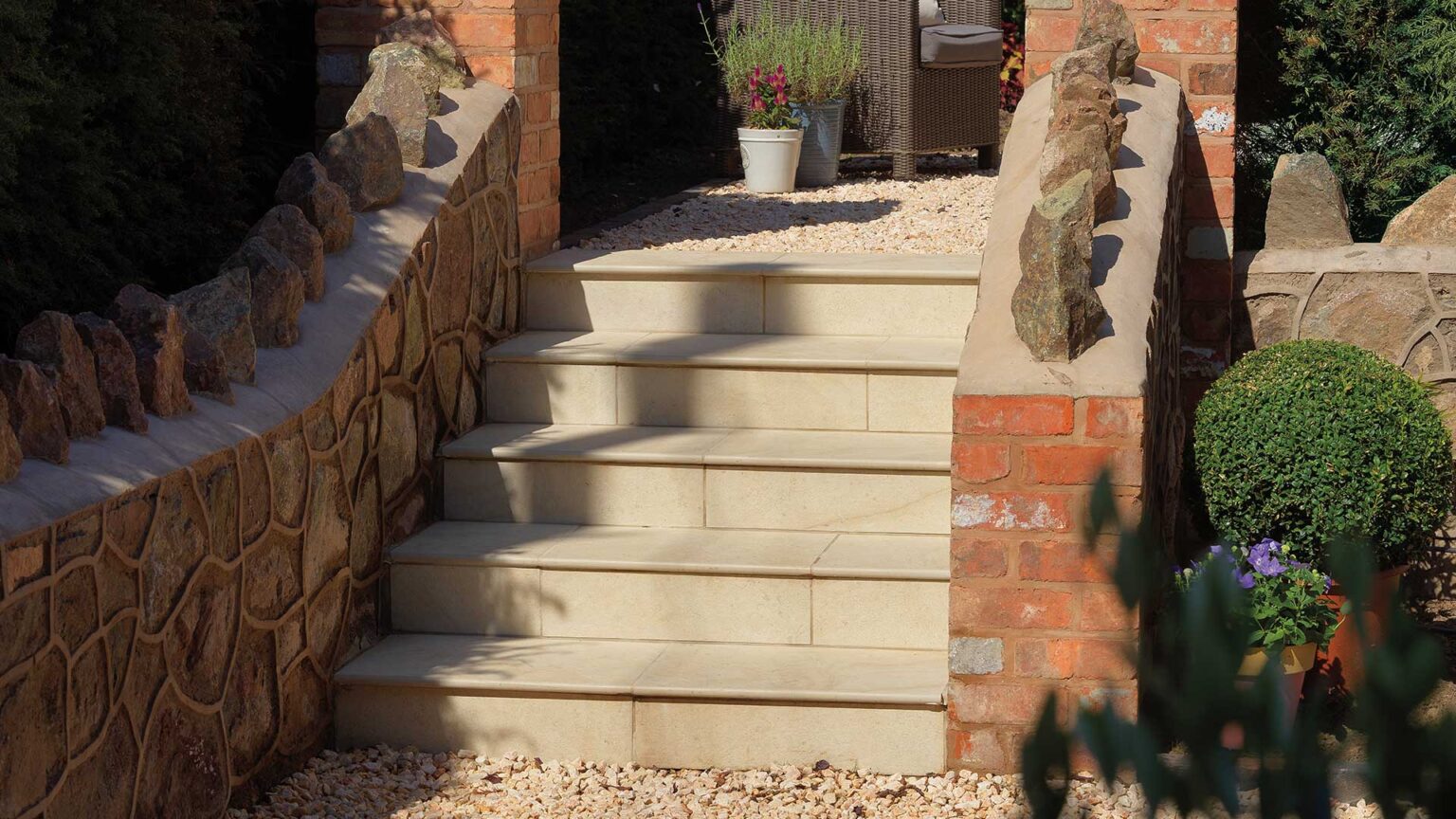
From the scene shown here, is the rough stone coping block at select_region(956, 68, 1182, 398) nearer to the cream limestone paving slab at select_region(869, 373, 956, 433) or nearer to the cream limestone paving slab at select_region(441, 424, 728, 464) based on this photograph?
the cream limestone paving slab at select_region(869, 373, 956, 433)

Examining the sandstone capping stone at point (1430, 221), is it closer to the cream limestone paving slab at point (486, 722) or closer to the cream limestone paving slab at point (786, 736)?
the cream limestone paving slab at point (786, 736)

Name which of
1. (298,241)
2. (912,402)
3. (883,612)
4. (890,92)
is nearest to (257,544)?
(298,241)

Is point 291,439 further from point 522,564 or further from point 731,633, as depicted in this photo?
point 731,633

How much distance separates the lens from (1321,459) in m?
4.21

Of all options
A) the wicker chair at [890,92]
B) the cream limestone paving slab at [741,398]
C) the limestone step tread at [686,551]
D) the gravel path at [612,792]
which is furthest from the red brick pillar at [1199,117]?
the wicker chair at [890,92]

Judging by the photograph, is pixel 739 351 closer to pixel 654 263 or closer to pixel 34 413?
pixel 654 263

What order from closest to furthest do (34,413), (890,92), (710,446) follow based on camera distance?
(34,413)
(710,446)
(890,92)

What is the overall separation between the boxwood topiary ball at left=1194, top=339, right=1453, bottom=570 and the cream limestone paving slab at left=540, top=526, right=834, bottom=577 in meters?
1.04

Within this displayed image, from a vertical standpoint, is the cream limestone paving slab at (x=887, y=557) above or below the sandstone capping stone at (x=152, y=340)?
below

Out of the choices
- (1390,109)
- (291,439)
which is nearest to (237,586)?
(291,439)

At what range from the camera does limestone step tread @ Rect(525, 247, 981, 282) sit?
475 centimetres

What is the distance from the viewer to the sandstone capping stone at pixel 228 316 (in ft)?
11.3

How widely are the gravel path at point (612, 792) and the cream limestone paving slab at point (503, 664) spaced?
6.9 inches

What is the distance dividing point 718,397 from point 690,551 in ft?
1.99
